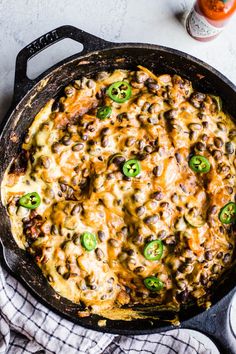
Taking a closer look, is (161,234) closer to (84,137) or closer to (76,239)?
(76,239)

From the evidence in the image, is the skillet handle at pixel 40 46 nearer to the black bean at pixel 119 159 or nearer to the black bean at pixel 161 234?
the black bean at pixel 119 159

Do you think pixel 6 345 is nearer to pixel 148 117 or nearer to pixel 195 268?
pixel 195 268

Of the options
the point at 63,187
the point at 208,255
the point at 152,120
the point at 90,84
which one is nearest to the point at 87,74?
the point at 90,84

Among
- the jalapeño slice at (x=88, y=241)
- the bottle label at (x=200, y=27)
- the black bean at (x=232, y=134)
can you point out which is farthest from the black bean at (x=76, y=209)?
the bottle label at (x=200, y=27)

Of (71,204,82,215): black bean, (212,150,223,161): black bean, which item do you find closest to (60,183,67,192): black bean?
(71,204,82,215): black bean

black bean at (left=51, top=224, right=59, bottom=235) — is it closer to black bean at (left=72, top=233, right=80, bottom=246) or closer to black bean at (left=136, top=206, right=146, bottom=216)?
black bean at (left=72, top=233, right=80, bottom=246)

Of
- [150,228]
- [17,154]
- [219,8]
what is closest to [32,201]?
[17,154]

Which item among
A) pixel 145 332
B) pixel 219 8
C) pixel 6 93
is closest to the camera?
pixel 145 332
